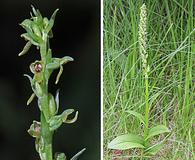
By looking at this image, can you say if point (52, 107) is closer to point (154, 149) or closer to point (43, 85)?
point (43, 85)

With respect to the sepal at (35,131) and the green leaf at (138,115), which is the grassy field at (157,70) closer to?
the green leaf at (138,115)

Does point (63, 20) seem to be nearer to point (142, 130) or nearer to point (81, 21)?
point (81, 21)

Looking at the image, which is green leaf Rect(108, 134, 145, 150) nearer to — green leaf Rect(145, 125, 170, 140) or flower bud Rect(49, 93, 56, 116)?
green leaf Rect(145, 125, 170, 140)

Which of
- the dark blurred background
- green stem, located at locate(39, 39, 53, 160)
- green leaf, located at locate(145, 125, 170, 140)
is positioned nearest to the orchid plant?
green stem, located at locate(39, 39, 53, 160)

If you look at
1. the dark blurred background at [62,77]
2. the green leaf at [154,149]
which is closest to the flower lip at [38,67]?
the dark blurred background at [62,77]

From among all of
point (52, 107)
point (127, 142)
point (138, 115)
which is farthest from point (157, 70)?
point (52, 107)

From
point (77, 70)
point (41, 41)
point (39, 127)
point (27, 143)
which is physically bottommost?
point (27, 143)

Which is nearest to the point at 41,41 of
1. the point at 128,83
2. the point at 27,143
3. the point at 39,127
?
the point at 39,127
